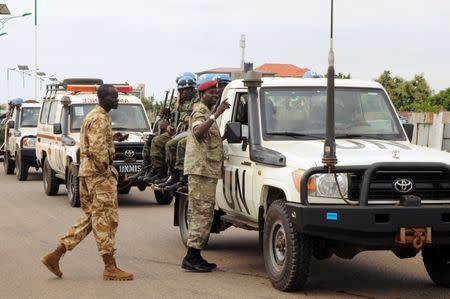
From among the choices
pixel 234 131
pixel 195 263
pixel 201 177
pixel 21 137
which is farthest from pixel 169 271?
pixel 21 137

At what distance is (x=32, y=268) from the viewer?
9.73 metres

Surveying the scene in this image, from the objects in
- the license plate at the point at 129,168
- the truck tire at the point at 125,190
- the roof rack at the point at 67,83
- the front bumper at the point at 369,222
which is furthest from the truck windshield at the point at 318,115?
the roof rack at the point at 67,83

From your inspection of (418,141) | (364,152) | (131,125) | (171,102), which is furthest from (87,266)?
(418,141)

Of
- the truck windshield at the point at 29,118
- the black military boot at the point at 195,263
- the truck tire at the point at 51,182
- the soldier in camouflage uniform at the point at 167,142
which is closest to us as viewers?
the black military boot at the point at 195,263

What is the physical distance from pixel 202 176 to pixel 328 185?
1945 mm

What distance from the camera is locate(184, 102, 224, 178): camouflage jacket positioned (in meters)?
9.34

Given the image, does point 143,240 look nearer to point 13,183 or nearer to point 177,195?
point 177,195

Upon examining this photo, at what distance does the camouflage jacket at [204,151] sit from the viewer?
30.7 feet

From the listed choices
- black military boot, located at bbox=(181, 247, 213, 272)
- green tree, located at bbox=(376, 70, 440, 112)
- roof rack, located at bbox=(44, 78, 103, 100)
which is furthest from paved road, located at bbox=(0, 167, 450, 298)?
green tree, located at bbox=(376, 70, 440, 112)

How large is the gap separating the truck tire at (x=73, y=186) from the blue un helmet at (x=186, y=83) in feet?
16.1

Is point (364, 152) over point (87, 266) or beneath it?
over

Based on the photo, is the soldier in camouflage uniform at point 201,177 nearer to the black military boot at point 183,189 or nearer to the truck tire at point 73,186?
the black military boot at point 183,189

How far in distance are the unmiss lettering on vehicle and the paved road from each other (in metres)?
2.51

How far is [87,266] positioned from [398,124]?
3486mm
